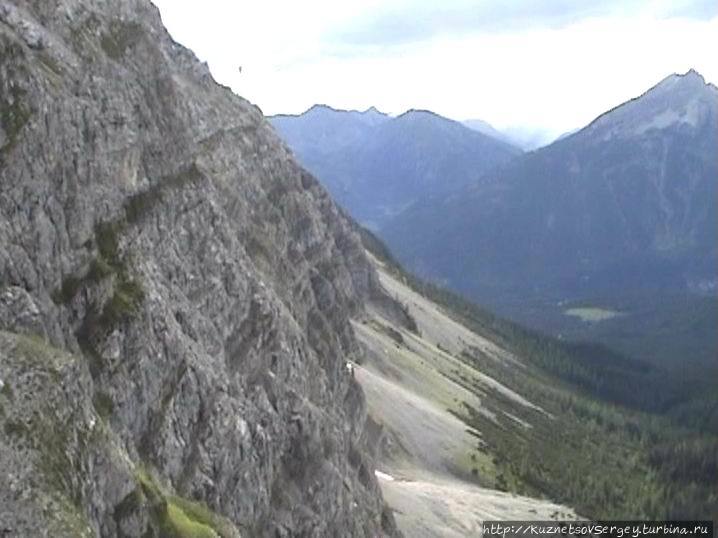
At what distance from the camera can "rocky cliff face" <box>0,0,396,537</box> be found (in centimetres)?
4662

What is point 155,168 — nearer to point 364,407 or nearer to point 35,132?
point 35,132

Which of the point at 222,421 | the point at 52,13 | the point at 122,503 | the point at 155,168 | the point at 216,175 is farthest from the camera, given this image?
the point at 216,175

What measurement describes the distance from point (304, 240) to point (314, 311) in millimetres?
52549

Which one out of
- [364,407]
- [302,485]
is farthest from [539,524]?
[302,485]

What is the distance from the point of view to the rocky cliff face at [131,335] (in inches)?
1836

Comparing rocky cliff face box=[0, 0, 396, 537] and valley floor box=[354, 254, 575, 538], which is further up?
rocky cliff face box=[0, 0, 396, 537]

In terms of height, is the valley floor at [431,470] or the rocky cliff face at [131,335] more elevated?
the rocky cliff face at [131,335]

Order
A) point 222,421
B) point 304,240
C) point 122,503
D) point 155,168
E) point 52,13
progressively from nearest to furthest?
point 122,503 < point 222,421 < point 52,13 < point 155,168 < point 304,240

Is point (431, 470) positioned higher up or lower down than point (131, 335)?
lower down

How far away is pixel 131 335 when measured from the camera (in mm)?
63031

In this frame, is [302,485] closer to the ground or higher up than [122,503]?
closer to the ground

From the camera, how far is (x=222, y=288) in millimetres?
87875

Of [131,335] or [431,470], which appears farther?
[431,470]

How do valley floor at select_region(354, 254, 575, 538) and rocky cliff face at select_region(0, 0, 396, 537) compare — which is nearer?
rocky cliff face at select_region(0, 0, 396, 537)
